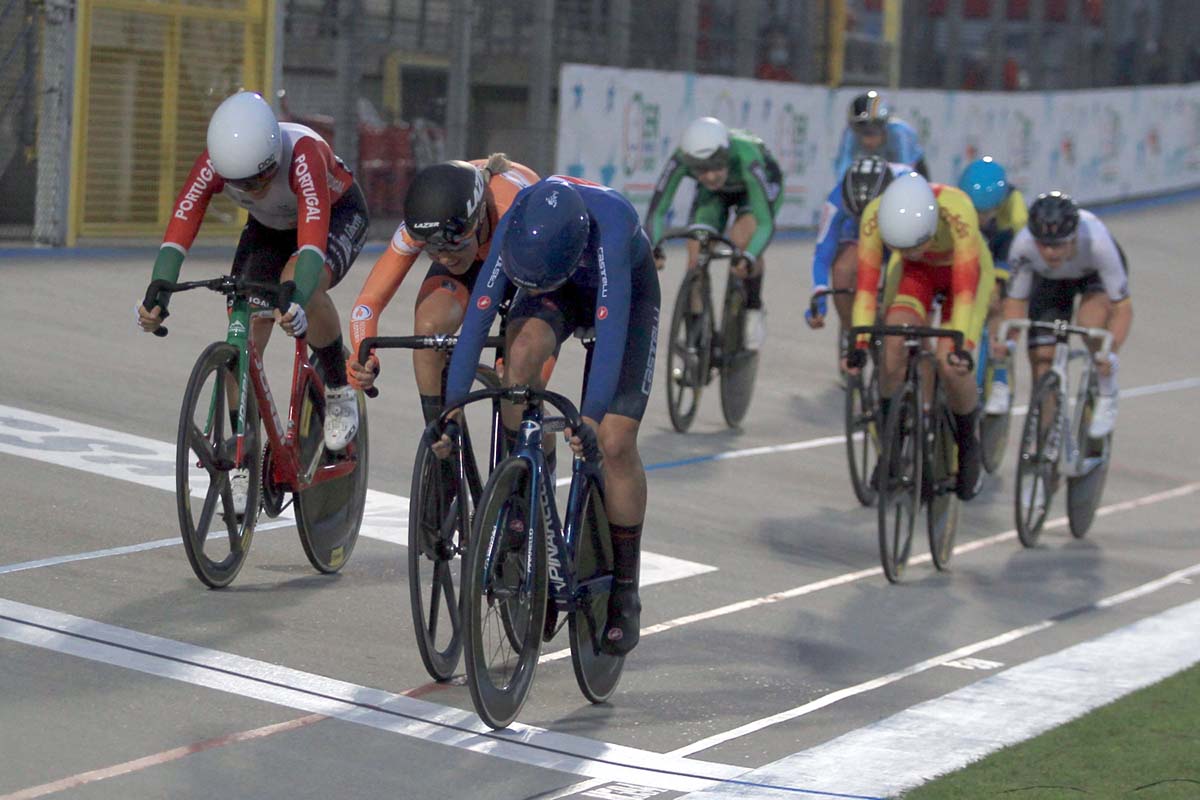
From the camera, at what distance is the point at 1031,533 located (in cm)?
905

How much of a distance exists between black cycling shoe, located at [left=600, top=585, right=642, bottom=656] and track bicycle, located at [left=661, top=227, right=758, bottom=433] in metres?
5.05

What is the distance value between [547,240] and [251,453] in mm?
1643

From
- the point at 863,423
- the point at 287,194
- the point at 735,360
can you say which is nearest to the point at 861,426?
the point at 863,423

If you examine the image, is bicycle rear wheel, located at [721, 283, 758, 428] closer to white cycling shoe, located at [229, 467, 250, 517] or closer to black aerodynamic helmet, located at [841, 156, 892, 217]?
black aerodynamic helmet, located at [841, 156, 892, 217]

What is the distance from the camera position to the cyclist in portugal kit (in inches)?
235

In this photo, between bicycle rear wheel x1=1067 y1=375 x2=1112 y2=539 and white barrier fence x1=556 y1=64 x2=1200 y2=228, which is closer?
bicycle rear wheel x1=1067 y1=375 x2=1112 y2=539

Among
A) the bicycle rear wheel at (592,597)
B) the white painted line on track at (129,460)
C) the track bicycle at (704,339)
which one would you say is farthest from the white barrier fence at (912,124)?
the bicycle rear wheel at (592,597)

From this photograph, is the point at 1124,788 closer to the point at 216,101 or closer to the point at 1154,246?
the point at 216,101

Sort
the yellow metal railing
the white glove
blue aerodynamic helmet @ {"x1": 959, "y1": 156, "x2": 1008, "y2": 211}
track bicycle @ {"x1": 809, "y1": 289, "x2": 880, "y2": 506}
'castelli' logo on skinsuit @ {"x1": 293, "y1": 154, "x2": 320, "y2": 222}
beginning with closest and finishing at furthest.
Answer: the white glove → 'castelli' logo on skinsuit @ {"x1": 293, "y1": 154, "x2": 320, "y2": 222} → track bicycle @ {"x1": 809, "y1": 289, "x2": 880, "y2": 506} → blue aerodynamic helmet @ {"x1": 959, "y1": 156, "x2": 1008, "y2": 211} → the yellow metal railing

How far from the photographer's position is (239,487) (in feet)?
20.2

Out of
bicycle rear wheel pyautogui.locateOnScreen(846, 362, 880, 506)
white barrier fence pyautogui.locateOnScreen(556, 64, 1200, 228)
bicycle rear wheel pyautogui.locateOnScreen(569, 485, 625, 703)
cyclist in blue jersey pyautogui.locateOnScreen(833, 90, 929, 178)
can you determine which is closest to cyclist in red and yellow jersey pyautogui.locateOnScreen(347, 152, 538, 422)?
bicycle rear wheel pyautogui.locateOnScreen(569, 485, 625, 703)

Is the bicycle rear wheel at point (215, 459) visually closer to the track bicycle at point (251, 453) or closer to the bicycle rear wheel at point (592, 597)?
the track bicycle at point (251, 453)

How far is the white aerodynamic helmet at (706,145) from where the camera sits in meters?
10.3

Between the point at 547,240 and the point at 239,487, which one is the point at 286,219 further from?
the point at 547,240
